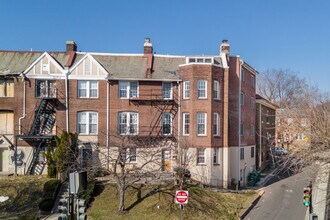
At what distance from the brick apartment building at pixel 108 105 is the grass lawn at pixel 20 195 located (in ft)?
10.8

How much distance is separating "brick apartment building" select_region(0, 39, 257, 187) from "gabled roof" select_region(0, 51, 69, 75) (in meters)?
0.17

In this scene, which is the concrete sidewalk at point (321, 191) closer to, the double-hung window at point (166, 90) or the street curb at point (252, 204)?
the street curb at point (252, 204)

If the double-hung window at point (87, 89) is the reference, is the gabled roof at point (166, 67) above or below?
above

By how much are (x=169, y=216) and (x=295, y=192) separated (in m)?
13.8

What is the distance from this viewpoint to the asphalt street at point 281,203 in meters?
22.2

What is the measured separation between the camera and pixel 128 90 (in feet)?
97.9

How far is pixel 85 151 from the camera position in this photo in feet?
96.9

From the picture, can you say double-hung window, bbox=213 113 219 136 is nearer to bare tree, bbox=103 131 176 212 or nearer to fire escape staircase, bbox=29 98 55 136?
bare tree, bbox=103 131 176 212

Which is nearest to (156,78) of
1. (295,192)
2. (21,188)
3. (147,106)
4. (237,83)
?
(147,106)

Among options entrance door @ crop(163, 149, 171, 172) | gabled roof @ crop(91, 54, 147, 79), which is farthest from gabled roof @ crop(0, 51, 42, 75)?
entrance door @ crop(163, 149, 171, 172)

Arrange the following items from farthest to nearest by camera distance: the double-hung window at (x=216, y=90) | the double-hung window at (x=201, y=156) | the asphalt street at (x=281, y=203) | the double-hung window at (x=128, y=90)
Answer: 1. the double-hung window at (x=128, y=90)
2. the double-hung window at (x=216, y=90)
3. the double-hung window at (x=201, y=156)
4. the asphalt street at (x=281, y=203)

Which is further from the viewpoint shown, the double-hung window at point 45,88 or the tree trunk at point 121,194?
the double-hung window at point 45,88

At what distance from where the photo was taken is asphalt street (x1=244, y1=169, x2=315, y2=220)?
22172 millimetres

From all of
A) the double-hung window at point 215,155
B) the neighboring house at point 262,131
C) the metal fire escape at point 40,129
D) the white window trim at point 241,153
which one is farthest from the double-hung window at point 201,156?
the neighboring house at point 262,131
